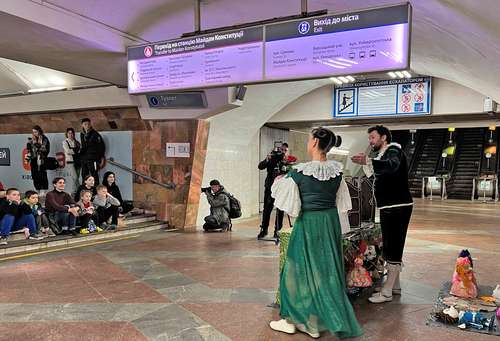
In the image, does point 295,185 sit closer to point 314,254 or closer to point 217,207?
point 314,254

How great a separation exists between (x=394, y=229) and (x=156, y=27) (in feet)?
12.0

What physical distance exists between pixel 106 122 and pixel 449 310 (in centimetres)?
736

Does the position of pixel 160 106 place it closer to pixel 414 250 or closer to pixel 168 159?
pixel 168 159

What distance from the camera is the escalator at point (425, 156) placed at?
2212cm

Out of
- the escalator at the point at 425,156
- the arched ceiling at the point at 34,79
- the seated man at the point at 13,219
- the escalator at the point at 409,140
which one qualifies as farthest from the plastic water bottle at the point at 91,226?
the escalator at the point at 409,140

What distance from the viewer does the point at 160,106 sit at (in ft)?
25.5

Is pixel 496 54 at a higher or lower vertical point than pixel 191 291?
higher

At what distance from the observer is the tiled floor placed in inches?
118

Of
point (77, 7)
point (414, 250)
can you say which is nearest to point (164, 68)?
point (77, 7)

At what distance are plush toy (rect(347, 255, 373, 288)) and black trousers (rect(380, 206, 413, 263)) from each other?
10.0 inches

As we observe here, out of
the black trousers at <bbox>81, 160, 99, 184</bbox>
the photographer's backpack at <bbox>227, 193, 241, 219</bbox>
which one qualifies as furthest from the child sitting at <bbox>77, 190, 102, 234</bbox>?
the photographer's backpack at <bbox>227, 193, 241, 219</bbox>

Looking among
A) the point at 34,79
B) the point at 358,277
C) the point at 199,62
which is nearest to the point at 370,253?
the point at 358,277

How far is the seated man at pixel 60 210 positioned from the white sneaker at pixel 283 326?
4451mm

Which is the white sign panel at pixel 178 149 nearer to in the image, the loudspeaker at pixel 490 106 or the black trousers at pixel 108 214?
the black trousers at pixel 108 214
